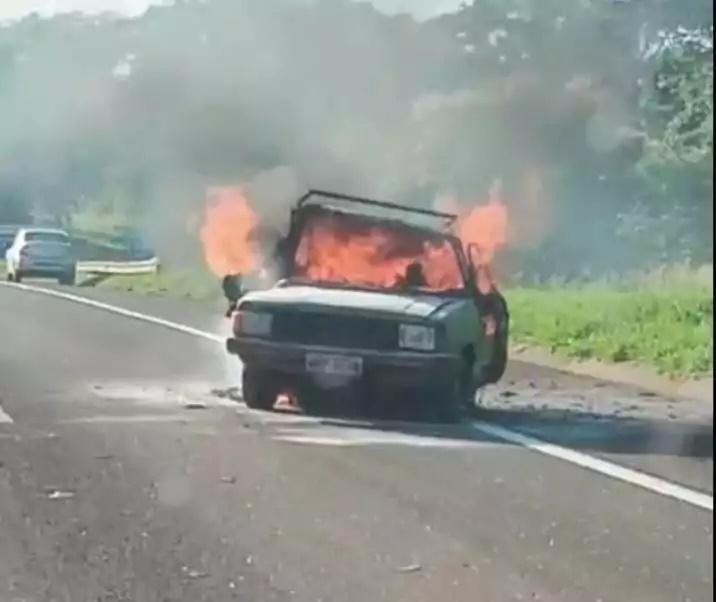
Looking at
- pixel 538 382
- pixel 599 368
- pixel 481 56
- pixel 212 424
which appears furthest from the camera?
pixel 599 368

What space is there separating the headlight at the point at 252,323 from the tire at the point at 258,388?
0.46 ft

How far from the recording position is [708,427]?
386 inches

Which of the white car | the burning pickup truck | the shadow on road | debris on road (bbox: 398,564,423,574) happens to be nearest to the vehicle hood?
the burning pickup truck

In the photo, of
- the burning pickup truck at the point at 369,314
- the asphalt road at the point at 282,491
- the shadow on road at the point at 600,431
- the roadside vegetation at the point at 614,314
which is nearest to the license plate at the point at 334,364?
the burning pickup truck at the point at 369,314

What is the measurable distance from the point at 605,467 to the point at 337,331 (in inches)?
69.6

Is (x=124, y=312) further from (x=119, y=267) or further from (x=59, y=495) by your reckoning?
(x=119, y=267)

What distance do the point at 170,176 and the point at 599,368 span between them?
12.7 feet

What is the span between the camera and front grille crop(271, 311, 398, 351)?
24.5 ft

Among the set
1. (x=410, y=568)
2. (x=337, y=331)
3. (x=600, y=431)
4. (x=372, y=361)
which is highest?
(x=337, y=331)

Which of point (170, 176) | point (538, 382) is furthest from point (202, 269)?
point (538, 382)

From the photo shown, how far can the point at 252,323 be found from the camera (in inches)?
294

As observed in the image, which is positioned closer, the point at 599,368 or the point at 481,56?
the point at 481,56

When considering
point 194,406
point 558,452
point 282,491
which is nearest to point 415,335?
point 282,491

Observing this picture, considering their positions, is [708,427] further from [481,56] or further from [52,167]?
[52,167]
